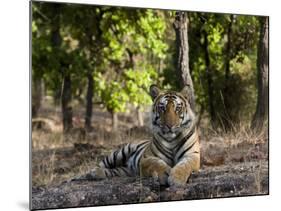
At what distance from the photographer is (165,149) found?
6.36m

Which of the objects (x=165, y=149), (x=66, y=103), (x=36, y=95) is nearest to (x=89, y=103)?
(x=66, y=103)

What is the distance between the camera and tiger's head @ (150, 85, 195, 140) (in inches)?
251

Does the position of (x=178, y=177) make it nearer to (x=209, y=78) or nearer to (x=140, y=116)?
(x=140, y=116)

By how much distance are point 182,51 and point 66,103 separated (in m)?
1.37

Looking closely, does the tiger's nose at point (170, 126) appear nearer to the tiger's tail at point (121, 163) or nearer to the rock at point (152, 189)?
the tiger's tail at point (121, 163)

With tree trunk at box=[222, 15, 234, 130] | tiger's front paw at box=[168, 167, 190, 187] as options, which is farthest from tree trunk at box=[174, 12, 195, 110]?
tiger's front paw at box=[168, 167, 190, 187]

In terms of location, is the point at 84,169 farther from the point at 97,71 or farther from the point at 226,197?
the point at 226,197

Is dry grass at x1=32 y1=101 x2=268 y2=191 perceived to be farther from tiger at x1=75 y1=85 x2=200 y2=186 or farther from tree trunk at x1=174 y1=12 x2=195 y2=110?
tree trunk at x1=174 y1=12 x2=195 y2=110

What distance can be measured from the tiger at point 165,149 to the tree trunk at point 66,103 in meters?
0.51

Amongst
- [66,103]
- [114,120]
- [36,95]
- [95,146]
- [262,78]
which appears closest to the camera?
[36,95]

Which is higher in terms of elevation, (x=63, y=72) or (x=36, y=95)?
(x=63, y=72)

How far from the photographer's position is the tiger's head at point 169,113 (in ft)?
20.9

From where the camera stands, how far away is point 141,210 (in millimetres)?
6070

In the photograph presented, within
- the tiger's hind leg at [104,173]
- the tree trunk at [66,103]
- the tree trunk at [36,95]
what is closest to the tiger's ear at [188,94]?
the tiger's hind leg at [104,173]
